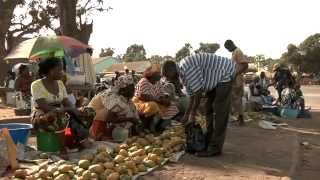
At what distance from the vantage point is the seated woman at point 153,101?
784 cm

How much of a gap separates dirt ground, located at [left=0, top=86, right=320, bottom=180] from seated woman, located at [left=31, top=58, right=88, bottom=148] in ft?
4.29

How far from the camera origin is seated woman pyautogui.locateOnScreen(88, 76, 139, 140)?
23.5 feet

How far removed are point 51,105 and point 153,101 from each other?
2162mm

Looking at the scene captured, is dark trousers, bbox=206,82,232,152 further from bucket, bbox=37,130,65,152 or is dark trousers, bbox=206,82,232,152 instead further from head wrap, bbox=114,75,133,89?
bucket, bbox=37,130,65,152

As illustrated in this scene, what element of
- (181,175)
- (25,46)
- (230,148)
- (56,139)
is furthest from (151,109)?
(25,46)

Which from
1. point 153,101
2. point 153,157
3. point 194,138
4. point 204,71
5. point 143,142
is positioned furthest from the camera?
point 153,101

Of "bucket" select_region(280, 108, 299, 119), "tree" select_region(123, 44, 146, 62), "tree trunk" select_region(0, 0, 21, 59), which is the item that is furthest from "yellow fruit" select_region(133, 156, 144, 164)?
"tree" select_region(123, 44, 146, 62)

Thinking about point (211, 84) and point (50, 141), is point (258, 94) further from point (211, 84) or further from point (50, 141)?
point (50, 141)

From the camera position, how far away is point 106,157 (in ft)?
18.3

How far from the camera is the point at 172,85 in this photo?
905cm

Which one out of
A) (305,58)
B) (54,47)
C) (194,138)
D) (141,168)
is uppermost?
(305,58)

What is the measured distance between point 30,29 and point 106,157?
30.4 m

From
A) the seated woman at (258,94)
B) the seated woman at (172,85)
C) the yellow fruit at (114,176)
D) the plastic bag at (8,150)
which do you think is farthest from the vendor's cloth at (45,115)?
the seated woman at (258,94)

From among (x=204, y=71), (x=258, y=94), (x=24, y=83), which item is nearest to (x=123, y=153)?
(x=204, y=71)
